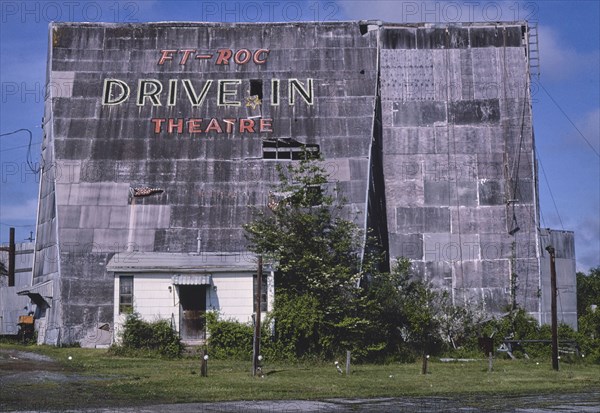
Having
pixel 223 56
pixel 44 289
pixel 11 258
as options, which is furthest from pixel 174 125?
pixel 11 258

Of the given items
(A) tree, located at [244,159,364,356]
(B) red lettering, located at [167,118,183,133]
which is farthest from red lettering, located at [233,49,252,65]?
(A) tree, located at [244,159,364,356]

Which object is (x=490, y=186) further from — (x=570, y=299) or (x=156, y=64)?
(x=156, y=64)

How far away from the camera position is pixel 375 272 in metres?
42.2

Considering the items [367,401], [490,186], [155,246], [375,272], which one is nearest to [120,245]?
[155,246]

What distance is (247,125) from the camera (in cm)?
4788

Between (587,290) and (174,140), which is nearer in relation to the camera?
(174,140)

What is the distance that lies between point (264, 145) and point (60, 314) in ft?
43.3

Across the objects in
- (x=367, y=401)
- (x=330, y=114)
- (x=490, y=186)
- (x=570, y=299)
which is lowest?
(x=367, y=401)

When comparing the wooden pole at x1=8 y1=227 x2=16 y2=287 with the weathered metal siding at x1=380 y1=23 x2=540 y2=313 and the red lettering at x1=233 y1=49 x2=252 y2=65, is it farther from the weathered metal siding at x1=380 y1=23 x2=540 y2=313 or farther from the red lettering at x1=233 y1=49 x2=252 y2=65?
the weathered metal siding at x1=380 y1=23 x2=540 y2=313

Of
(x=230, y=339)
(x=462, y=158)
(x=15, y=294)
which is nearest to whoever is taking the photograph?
(x=230, y=339)

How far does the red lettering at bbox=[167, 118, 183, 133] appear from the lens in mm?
47438

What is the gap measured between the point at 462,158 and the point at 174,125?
1513cm

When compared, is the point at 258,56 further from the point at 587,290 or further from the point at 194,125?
the point at 587,290

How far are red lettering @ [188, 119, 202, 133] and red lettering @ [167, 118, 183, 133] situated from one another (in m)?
0.46
